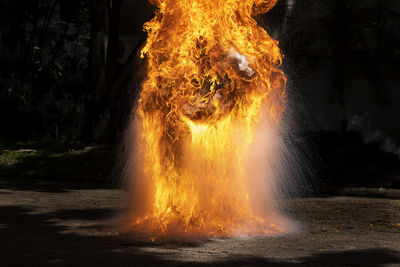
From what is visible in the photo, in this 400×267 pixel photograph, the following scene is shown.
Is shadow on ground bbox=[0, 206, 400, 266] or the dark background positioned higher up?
the dark background

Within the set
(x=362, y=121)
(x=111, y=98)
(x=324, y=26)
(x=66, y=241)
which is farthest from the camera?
(x=362, y=121)

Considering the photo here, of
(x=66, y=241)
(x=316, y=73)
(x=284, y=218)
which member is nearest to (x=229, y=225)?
(x=284, y=218)

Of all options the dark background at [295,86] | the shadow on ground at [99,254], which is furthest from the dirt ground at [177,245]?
the dark background at [295,86]

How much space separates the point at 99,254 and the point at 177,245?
1.02m

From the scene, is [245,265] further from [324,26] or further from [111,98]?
[324,26]

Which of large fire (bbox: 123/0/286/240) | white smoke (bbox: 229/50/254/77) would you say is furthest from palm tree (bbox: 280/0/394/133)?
white smoke (bbox: 229/50/254/77)

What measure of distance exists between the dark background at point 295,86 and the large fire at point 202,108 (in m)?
5.91

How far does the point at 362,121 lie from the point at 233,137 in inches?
529

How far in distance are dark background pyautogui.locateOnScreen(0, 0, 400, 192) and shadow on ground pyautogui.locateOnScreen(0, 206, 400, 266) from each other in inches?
293

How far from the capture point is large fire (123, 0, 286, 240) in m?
7.63

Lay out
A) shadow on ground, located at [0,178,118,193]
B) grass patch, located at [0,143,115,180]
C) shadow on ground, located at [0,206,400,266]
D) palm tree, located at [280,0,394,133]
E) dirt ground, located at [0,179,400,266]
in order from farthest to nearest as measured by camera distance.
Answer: palm tree, located at [280,0,394,133]
grass patch, located at [0,143,115,180]
shadow on ground, located at [0,178,118,193]
dirt ground, located at [0,179,400,266]
shadow on ground, located at [0,206,400,266]

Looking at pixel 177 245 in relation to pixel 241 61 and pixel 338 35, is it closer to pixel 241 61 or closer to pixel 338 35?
pixel 241 61

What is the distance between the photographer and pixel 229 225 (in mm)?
7555

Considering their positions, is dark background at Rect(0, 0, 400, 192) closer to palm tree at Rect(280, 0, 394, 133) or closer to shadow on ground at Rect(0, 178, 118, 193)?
palm tree at Rect(280, 0, 394, 133)
